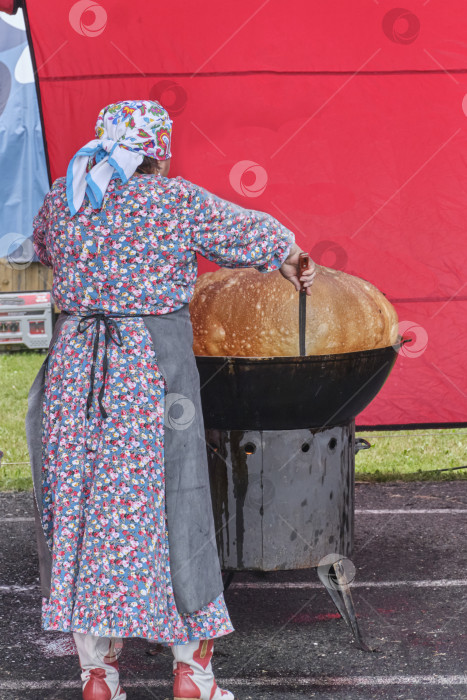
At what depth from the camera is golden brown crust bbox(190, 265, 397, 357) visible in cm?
332

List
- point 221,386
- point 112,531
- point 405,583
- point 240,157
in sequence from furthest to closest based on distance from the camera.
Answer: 1. point 240,157
2. point 405,583
3. point 221,386
4. point 112,531

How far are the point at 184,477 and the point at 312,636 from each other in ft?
3.92

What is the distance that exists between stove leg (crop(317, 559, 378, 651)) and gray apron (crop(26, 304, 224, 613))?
0.80m

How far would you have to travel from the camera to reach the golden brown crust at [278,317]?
3322 millimetres

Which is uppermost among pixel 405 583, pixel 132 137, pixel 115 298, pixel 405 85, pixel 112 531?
pixel 405 85

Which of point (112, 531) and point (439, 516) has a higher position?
point (112, 531)

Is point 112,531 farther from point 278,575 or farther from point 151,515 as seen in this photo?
point 278,575

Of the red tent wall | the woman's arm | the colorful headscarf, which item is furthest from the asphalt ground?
the colorful headscarf

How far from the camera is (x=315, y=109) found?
16.7 feet

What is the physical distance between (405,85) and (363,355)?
2413 mm

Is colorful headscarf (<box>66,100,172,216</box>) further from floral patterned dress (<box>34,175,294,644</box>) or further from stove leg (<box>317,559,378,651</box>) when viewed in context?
stove leg (<box>317,559,378,651</box>)

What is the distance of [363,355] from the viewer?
335 centimetres

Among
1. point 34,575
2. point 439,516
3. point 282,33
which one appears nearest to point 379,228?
point 282,33

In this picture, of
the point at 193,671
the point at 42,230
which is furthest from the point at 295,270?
the point at 193,671
